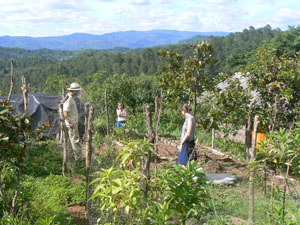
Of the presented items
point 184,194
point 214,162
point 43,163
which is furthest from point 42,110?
point 184,194

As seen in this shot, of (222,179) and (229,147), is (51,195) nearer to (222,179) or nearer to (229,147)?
(222,179)

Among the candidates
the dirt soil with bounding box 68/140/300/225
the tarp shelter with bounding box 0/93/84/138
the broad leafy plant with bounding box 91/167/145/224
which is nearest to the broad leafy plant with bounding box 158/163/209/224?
the broad leafy plant with bounding box 91/167/145/224

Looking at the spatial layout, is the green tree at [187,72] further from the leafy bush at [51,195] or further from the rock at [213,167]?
the leafy bush at [51,195]

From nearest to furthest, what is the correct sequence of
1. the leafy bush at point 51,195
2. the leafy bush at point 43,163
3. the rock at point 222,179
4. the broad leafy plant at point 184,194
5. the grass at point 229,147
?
the broad leafy plant at point 184,194 < the leafy bush at point 51,195 < the leafy bush at point 43,163 < the rock at point 222,179 < the grass at point 229,147

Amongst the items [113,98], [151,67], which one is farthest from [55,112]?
[151,67]

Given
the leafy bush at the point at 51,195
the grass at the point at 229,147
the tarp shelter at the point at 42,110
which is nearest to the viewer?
the leafy bush at the point at 51,195

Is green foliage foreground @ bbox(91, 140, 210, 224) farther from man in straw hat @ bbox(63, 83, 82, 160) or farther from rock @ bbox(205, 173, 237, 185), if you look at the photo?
man in straw hat @ bbox(63, 83, 82, 160)

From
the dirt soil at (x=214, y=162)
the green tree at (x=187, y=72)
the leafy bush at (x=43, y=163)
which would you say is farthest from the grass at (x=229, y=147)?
the leafy bush at (x=43, y=163)

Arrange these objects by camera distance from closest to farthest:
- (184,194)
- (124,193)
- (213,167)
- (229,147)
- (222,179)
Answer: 1. (124,193)
2. (184,194)
3. (222,179)
4. (213,167)
5. (229,147)

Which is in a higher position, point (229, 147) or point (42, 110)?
point (42, 110)

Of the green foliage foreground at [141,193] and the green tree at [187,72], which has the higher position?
the green tree at [187,72]

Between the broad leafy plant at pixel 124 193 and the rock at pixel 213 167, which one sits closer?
the broad leafy plant at pixel 124 193

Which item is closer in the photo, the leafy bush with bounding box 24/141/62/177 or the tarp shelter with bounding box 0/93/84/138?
the leafy bush with bounding box 24/141/62/177

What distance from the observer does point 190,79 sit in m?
6.09
